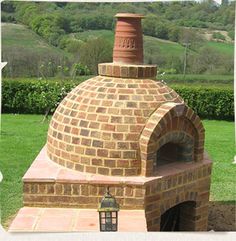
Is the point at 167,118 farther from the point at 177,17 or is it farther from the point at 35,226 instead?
the point at 177,17

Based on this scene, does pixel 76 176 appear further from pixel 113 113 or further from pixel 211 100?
pixel 211 100

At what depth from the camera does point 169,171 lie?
5090mm

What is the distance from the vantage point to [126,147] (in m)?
4.89

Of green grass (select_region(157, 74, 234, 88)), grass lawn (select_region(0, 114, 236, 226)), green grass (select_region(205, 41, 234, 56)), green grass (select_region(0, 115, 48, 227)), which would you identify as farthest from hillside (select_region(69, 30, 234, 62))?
green grass (select_region(0, 115, 48, 227))

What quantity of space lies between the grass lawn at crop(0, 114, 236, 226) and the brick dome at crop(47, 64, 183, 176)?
2.31 meters

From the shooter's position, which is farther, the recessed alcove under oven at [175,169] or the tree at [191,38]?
the tree at [191,38]

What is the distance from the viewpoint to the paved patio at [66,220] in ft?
14.0

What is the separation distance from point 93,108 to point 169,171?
1.20 meters

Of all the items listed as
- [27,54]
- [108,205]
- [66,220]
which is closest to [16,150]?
[66,220]

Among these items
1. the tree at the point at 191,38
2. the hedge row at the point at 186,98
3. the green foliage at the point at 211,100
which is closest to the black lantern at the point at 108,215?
the hedge row at the point at 186,98

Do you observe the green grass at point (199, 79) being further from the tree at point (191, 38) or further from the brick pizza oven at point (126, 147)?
the brick pizza oven at point (126, 147)

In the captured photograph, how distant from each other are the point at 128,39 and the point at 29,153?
689cm

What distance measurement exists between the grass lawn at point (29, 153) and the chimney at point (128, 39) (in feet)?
10.9

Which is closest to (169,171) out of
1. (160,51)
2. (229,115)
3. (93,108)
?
(93,108)
